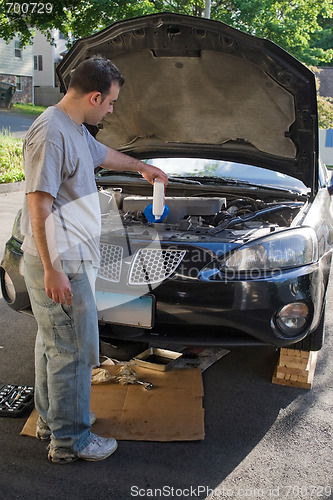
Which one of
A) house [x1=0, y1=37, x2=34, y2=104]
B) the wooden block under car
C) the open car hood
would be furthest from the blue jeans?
house [x1=0, y1=37, x2=34, y2=104]

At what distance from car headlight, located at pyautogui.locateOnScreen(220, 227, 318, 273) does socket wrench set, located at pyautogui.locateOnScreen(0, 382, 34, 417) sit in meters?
1.39

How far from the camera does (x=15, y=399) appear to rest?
3.05 meters

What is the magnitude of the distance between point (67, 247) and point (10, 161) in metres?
9.94

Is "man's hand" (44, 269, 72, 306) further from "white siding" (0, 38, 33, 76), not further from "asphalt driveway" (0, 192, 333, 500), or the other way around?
"white siding" (0, 38, 33, 76)

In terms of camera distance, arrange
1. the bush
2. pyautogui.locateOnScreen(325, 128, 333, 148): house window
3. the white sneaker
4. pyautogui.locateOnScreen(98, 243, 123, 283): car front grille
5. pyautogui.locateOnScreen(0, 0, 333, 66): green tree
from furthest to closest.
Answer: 1. pyautogui.locateOnScreen(325, 128, 333, 148): house window
2. pyautogui.locateOnScreen(0, 0, 333, 66): green tree
3. the bush
4. pyautogui.locateOnScreen(98, 243, 123, 283): car front grille
5. the white sneaker

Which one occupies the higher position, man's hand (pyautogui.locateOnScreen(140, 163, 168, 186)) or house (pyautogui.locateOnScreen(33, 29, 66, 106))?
house (pyautogui.locateOnScreen(33, 29, 66, 106))

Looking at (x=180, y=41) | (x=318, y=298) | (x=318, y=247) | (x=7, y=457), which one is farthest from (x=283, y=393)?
(x=180, y=41)

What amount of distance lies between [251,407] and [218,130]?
7.37ft

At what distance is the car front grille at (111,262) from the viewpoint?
304cm

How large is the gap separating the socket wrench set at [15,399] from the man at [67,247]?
0.39 meters

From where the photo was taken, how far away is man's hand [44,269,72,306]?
7.46 ft

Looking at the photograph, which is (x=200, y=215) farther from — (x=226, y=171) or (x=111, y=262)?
(x=111, y=262)

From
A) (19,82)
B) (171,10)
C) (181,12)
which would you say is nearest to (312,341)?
(171,10)

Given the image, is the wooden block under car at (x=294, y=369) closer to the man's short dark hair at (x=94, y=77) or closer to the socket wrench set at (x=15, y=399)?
the socket wrench set at (x=15, y=399)
